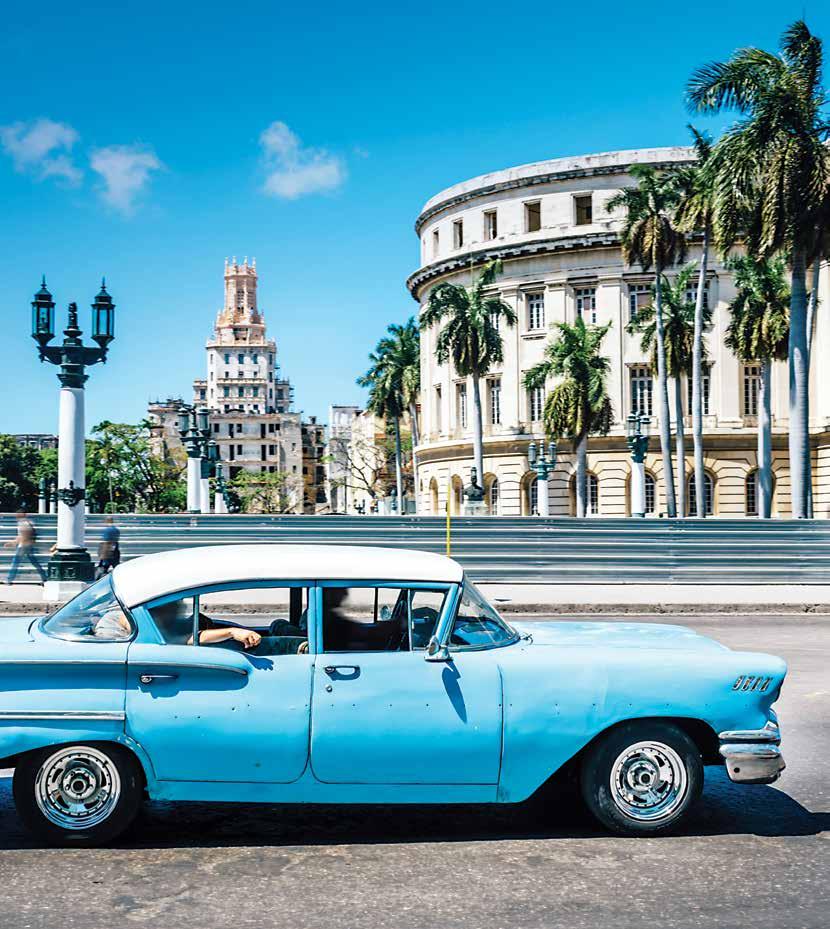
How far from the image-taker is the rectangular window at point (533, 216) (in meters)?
63.4

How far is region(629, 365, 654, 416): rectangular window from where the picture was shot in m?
61.2

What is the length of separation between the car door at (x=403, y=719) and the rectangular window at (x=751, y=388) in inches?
2259

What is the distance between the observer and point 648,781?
5.68 m

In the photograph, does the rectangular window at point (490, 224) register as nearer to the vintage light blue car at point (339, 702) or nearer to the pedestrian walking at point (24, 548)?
the pedestrian walking at point (24, 548)

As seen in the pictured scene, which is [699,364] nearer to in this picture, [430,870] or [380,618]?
[380,618]

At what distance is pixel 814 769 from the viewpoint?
23.8 ft

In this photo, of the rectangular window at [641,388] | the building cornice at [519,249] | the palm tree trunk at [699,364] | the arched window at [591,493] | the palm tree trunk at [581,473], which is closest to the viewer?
the palm tree trunk at [699,364]

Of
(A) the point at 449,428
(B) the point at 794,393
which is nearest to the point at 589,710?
(B) the point at 794,393

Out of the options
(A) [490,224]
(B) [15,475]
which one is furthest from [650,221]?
(B) [15,475]

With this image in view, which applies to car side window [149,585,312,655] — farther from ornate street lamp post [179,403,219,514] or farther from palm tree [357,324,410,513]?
palm tree [357,324,410,513]

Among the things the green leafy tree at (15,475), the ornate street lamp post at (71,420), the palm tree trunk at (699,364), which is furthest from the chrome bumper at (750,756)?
the green leafy tree at (15,475)

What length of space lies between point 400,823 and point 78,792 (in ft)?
5.80

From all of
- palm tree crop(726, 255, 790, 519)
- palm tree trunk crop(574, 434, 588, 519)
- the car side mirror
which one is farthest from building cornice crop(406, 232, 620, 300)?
the car side mirror

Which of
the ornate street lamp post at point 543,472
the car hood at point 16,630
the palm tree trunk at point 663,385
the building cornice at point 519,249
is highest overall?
the building cornice at point 519,249
